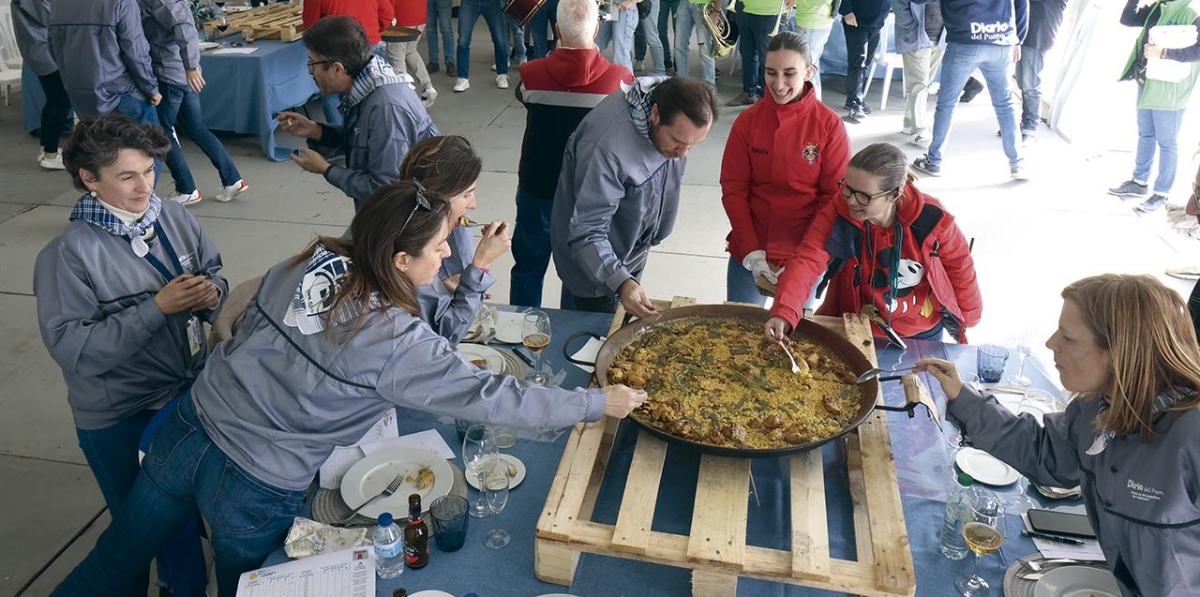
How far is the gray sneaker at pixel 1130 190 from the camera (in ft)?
21.1

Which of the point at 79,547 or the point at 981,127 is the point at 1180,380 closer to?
the point at 79,547

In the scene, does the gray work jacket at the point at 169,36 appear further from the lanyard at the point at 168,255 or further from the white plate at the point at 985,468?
the white plate at the point at 985,468

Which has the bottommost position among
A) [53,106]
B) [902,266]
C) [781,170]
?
[53,106]

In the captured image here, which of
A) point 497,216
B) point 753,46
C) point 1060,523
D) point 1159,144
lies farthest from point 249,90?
point 1159,144

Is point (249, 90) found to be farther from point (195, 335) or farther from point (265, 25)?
point (195, 335)

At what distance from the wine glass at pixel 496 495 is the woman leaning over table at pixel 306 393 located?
0.25 metres

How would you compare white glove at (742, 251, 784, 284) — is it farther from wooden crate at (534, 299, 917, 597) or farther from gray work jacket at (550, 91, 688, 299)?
wooden crate at (534, 299, 917, 597)

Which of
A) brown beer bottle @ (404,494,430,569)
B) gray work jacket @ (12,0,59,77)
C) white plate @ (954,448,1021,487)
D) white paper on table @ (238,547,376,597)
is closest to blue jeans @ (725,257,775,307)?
white plate @ (954,448,1021,487)

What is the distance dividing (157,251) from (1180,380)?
9.29ft

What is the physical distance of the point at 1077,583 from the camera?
2.01 metres

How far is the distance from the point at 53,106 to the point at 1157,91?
27.0 feet

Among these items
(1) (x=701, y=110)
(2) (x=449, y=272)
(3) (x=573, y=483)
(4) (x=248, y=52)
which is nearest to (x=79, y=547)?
(2) (x=449, y=272)

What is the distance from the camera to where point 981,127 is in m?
8.10

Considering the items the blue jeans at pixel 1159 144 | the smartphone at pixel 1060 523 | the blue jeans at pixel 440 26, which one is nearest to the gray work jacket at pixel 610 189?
the smartphone at pixel 1060 523
